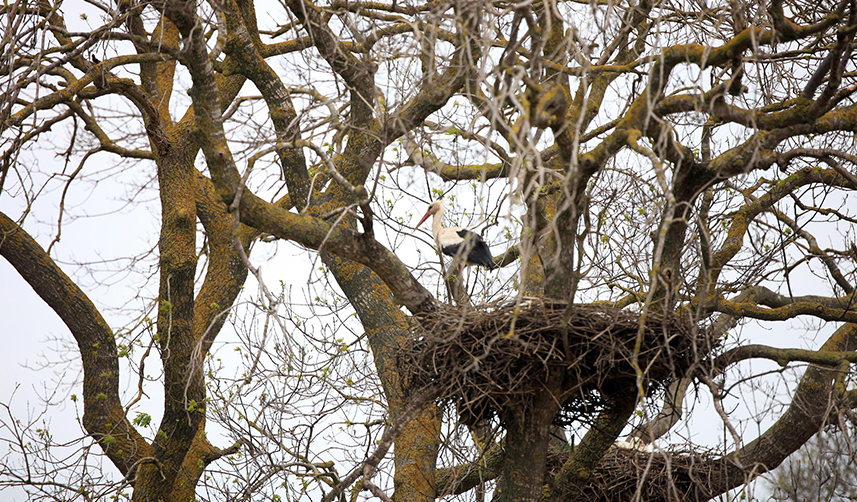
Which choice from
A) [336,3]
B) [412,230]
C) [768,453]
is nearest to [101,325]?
[412,230]

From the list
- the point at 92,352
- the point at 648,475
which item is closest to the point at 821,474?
the point at 648,475

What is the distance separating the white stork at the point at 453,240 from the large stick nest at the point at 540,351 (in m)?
1.87

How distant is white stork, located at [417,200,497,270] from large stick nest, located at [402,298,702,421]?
6.12 ft

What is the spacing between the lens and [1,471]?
5.87 metres

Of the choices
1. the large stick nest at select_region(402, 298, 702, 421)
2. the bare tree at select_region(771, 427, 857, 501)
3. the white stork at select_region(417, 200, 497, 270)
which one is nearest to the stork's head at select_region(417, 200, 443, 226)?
the white stork at select_region(417, 200, 497, 270)

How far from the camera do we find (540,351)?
411 cm

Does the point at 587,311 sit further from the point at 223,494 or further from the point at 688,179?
the point at 223,494

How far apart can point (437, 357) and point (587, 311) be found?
0.83 metres

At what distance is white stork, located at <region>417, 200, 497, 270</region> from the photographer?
660 cm

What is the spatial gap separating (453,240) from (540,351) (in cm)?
298

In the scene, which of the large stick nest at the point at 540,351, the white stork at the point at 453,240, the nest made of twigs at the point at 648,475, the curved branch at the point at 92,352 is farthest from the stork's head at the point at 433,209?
the large stick nest at the point at 540,351

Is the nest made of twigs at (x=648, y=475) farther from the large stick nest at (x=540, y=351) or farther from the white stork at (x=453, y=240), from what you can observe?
the white stork at (x=453, y=240)

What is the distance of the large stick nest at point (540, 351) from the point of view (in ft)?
13.3

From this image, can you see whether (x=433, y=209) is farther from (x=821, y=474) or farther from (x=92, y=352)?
(x=821, y=474)
